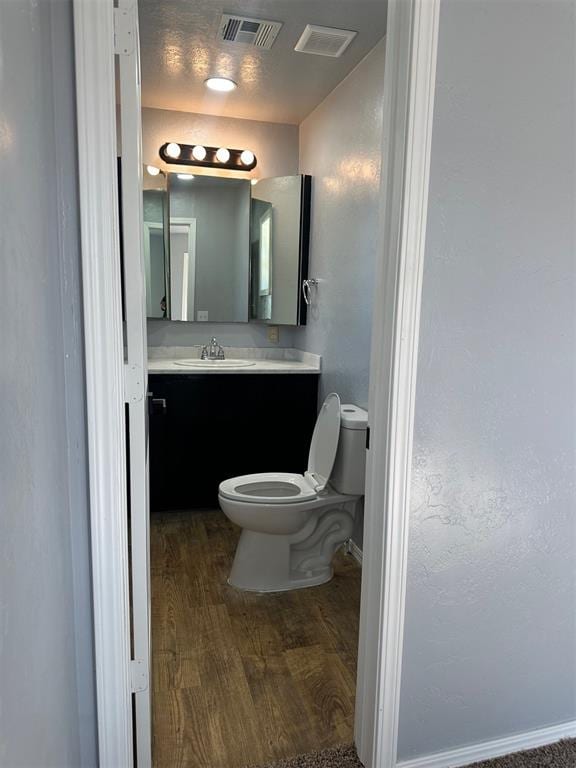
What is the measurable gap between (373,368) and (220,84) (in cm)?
224

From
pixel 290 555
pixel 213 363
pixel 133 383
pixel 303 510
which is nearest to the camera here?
pixel 133 383

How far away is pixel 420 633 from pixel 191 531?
1804 millimetres

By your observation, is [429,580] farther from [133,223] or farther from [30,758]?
[133,223]

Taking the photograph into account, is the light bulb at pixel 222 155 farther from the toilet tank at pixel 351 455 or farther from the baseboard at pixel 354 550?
the baseboard at pixel 354 550

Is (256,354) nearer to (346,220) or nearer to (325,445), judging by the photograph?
(346,220)

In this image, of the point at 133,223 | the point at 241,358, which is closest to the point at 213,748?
the point at 133,223

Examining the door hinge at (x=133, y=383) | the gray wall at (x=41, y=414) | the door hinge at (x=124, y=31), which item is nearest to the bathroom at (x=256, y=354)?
the gray wall at (x=41, y=414)

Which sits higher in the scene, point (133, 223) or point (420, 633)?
point (133, 223)

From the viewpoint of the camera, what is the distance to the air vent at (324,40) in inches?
87.5

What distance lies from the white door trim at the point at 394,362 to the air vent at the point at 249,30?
121 centimetres

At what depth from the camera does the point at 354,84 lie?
8.48ft

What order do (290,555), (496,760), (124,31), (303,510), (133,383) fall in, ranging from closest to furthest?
(124,31)
(133,383)
(496,760)
(303,510)
(290,555)

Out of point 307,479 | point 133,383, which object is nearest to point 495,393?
point 133,383

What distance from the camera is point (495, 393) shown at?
1.33 metres
